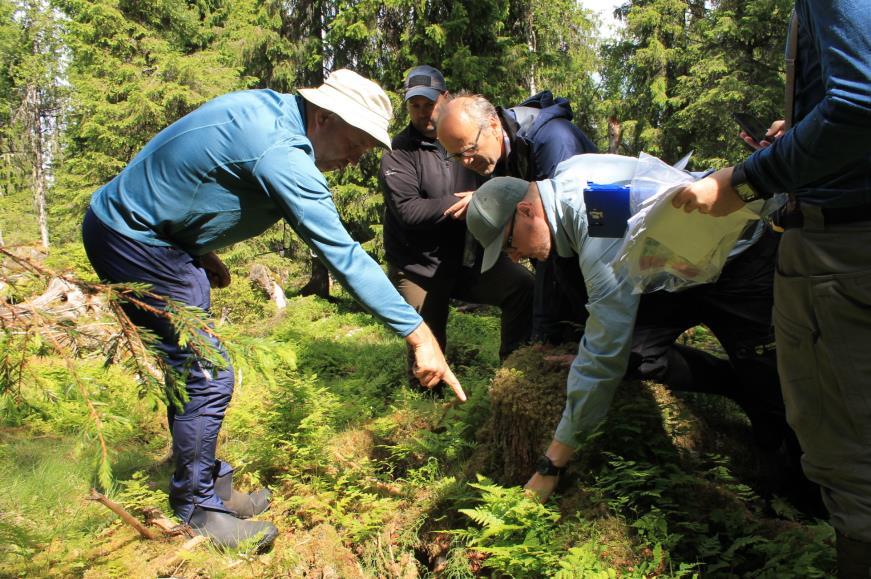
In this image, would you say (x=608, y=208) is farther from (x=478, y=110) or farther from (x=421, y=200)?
(x=421, y=200)

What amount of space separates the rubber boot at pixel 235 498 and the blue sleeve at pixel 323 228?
5.45 ft

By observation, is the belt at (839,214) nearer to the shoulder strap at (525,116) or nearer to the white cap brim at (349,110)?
the white cap brim at (349,110)

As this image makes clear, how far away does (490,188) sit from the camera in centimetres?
295

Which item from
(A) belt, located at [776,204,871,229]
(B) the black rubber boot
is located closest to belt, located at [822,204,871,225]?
(A) belt, located at [776,204,871,229]

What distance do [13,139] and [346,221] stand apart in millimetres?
26040

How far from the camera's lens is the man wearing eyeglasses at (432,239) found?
4672mm

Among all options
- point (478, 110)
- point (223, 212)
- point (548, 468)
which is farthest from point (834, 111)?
point (223, 212)

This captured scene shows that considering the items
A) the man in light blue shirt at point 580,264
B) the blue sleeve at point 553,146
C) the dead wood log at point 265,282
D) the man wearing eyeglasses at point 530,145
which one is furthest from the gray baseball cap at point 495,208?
the dead wood log at point 265,282

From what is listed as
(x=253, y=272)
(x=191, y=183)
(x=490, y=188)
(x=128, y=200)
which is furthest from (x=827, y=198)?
(x=253, y=272)

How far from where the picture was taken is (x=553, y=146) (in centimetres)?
379

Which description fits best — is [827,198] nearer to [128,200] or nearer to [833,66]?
[833,66]

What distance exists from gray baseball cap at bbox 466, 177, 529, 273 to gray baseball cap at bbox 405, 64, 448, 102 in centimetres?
200

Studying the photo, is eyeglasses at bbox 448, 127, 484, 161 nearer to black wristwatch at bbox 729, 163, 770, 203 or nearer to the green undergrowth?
the green undergrowth

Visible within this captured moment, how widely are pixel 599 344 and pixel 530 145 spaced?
1762 millimetres
